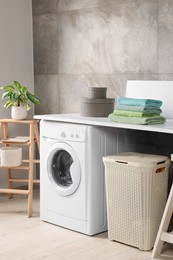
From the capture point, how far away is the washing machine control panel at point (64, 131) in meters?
3.12

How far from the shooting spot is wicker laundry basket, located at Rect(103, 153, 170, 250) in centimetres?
280

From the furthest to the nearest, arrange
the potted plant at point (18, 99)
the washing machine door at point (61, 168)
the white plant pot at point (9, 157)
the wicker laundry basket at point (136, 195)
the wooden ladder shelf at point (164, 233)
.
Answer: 1. the potted plant at point (18, 99)
2. the white plant pot at point (9, 157)
3. the washing machine door at point (61, 168)
4. the wicker laundry basket at point (136, 195)
5. the wooden ladder shelf at point (164, 233)

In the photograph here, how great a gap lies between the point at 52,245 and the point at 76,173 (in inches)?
20.1

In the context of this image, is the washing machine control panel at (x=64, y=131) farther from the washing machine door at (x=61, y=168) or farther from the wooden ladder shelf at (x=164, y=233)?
the wooden ladder shelf at (x=164, y=233)

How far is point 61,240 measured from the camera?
3059 millimetres

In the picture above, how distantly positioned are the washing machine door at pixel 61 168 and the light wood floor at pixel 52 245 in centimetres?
30

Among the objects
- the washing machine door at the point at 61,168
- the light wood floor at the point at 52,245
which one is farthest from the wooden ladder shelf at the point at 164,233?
the washing machine door at the point at 61,168

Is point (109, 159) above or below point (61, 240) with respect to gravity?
above

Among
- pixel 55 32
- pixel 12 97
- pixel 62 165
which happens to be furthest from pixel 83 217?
pixel 55 32

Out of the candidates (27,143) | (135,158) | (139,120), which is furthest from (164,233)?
(27,143)

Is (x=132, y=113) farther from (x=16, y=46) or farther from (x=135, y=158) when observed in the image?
(x=16, y=46)

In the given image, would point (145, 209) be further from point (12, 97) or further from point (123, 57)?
point (12, 97)

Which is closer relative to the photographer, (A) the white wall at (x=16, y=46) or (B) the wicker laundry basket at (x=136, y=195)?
(B) the wicker laundry basket at (x=136, y=195)

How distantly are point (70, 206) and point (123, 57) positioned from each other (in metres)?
1.29
